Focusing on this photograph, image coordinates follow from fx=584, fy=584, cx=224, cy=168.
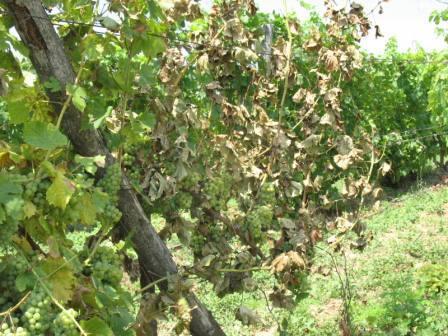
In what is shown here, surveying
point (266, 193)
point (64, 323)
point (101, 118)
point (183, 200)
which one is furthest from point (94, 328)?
point (266, 193)

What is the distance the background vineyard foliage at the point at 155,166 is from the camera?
161 centimetres

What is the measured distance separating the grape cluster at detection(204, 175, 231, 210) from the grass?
2.21ft

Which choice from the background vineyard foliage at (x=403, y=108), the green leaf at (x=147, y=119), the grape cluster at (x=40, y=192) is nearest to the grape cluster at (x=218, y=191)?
the green leaf at (x=147, y=119)

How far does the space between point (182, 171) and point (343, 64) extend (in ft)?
4.22

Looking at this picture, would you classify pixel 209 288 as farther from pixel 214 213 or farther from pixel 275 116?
pixel 214 213

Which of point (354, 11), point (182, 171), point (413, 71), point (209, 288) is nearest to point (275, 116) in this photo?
point (209, 288)

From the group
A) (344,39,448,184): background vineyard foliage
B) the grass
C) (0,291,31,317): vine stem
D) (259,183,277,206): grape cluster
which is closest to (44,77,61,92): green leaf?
(0,291,31,317): vine stem

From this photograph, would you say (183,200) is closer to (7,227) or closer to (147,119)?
(147,119)

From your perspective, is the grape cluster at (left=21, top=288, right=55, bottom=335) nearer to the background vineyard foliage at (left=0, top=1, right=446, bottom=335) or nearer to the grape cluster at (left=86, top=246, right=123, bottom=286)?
the background vineyard foliage at (left=0, top=1, right=446, bottom=335)

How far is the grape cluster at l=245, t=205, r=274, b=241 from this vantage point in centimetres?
273

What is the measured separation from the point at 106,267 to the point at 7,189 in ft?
1.72

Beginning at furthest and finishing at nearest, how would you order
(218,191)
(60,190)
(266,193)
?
(266,193)
(218,191)
(60,190)

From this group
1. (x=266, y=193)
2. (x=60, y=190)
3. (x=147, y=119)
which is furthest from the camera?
(x=266, y=193)

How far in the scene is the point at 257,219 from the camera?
2729mm
